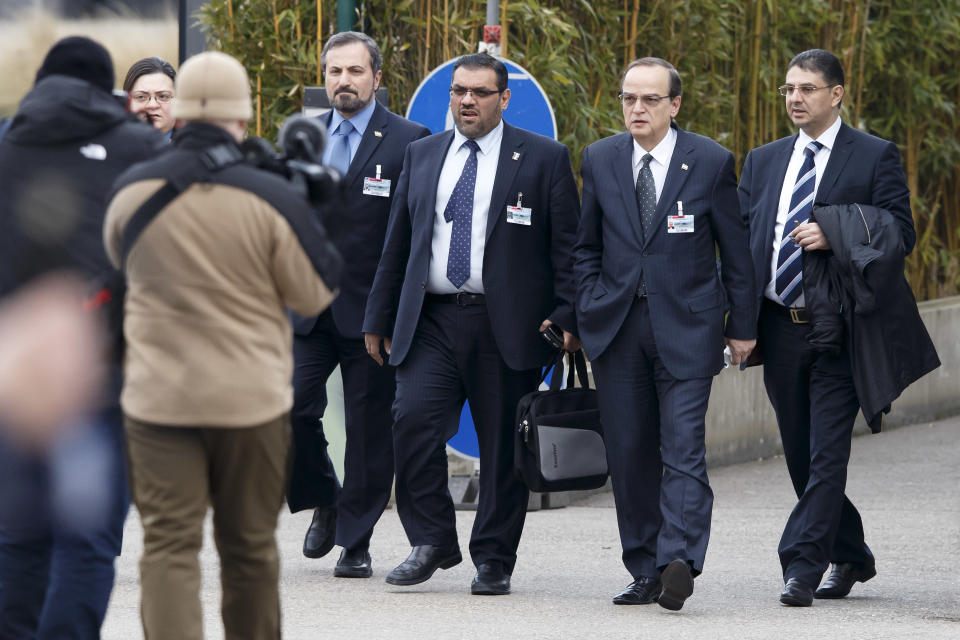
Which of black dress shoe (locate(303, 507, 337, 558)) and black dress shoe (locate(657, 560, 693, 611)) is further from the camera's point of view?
black dress shoe (locate(303, 507, 337, 558))

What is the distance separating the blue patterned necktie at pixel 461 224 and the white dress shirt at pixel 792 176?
1.15 m

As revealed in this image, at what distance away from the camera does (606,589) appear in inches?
280

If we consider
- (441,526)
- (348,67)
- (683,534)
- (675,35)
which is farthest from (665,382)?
(675,35)

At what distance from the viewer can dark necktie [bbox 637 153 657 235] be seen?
682 cm

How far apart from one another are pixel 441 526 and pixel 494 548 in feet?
0.73

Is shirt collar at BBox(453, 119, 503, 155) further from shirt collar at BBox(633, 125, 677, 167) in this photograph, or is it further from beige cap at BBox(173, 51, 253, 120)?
beige cap at BBox(173, 51, 253, 120)

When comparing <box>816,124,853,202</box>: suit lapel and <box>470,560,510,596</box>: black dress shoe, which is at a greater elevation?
<box>816,124,853,202</box>: suit lapel

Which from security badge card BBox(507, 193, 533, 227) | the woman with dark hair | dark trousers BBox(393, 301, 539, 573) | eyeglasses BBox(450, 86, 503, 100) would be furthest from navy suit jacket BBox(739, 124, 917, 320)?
the woman with dark hair

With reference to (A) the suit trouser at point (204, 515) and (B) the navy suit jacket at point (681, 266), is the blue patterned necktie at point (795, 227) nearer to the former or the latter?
(B) the navy suit jacket at point (681, 266)

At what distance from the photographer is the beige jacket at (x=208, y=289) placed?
4414mm

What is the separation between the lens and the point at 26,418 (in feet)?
15.8

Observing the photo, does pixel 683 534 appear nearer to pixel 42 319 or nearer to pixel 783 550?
pixel 783 550

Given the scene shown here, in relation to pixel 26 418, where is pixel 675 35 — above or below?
above

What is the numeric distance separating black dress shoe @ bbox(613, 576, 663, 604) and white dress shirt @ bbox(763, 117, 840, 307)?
116cm
